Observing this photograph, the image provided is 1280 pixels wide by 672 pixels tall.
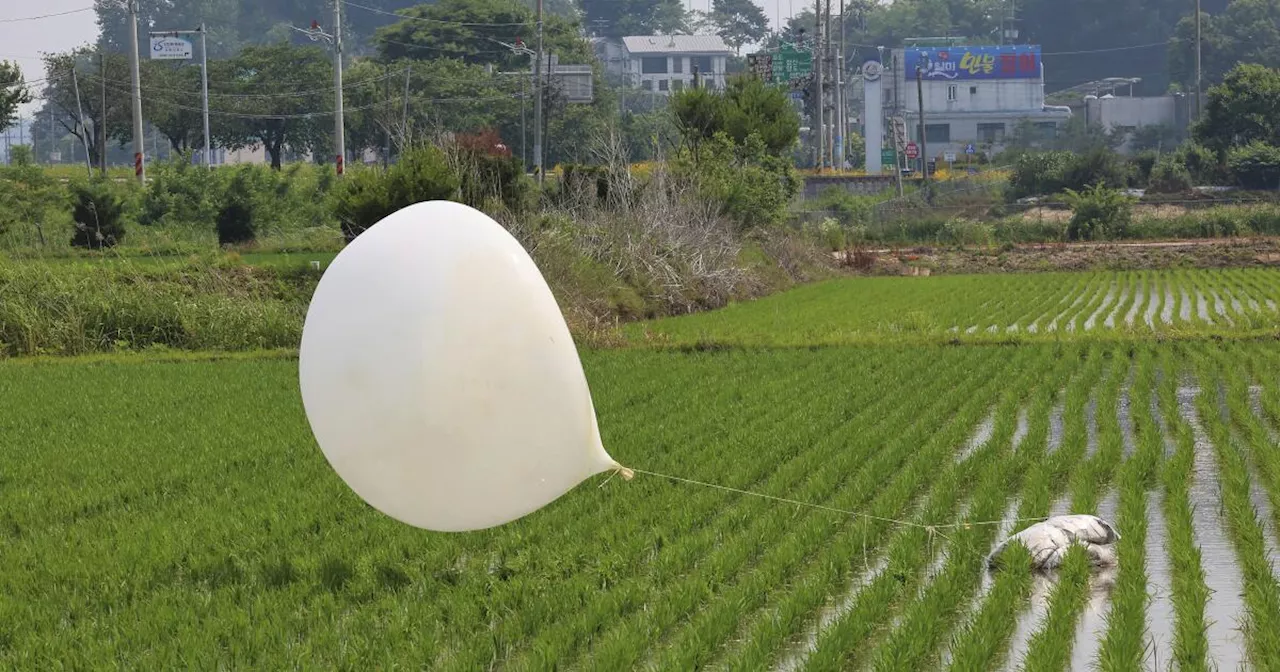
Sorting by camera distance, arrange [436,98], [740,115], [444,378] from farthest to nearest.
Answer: [436,98]
[740,115]
[444,378]

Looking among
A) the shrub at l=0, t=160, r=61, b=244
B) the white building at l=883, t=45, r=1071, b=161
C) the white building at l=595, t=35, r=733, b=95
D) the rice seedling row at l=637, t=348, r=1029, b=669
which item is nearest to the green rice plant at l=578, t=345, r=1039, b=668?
the rice seedling row at l=637, t=348, r=1029, b=669

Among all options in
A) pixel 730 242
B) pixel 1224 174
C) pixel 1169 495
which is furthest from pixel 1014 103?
pixel 1169 495

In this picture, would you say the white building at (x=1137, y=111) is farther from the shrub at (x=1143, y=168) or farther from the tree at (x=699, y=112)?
the tree at (x=699, y=112)

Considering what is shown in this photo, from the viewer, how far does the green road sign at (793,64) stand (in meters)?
80.4

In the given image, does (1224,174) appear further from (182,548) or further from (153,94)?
(182,548)

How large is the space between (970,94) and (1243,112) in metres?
40.2

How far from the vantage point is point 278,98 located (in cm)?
7175

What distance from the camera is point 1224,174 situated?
2532 inches

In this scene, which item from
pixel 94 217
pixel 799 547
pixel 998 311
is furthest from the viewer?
pixel 94 217

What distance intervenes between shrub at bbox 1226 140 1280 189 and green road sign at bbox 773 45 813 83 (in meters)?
24.2

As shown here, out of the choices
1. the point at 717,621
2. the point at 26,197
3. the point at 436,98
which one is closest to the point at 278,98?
the point at 436,98

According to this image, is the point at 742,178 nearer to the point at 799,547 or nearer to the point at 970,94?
the point at 799,547

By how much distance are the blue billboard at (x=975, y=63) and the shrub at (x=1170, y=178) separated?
38445mm

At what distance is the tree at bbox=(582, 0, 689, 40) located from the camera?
151 m
